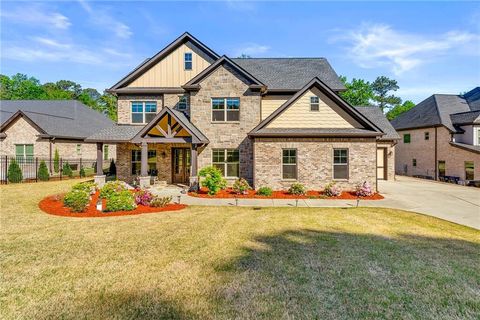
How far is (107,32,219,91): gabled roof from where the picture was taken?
18.0m

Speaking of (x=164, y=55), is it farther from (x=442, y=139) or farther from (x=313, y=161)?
(x=442, y=139)

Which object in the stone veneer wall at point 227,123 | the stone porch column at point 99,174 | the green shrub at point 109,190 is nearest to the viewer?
the green shrub at point 109,190

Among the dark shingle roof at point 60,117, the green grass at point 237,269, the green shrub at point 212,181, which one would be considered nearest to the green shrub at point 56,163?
the dark shingle roof at point 60,117

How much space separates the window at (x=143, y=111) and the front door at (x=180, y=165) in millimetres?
3268

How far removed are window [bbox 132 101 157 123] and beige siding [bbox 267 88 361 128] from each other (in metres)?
9.30

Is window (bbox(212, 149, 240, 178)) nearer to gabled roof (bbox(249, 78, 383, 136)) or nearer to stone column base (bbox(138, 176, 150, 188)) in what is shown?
gabled roof (bbox(249, 78, 383, 136))

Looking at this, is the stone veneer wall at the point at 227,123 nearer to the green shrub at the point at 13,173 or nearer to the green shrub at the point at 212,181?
the green shrub at the point at 212,181

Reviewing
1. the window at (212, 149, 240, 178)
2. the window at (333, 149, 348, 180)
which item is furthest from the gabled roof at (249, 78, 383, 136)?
the window at (212, 149, 240, 178)

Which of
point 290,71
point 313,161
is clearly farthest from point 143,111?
point 313,161

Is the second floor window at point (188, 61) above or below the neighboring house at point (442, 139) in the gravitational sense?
above

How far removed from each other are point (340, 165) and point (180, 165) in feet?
37.2

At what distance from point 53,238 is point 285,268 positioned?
6.91 m

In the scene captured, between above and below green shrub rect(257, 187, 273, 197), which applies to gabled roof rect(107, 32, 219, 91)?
above

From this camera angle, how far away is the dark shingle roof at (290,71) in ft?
59.9
